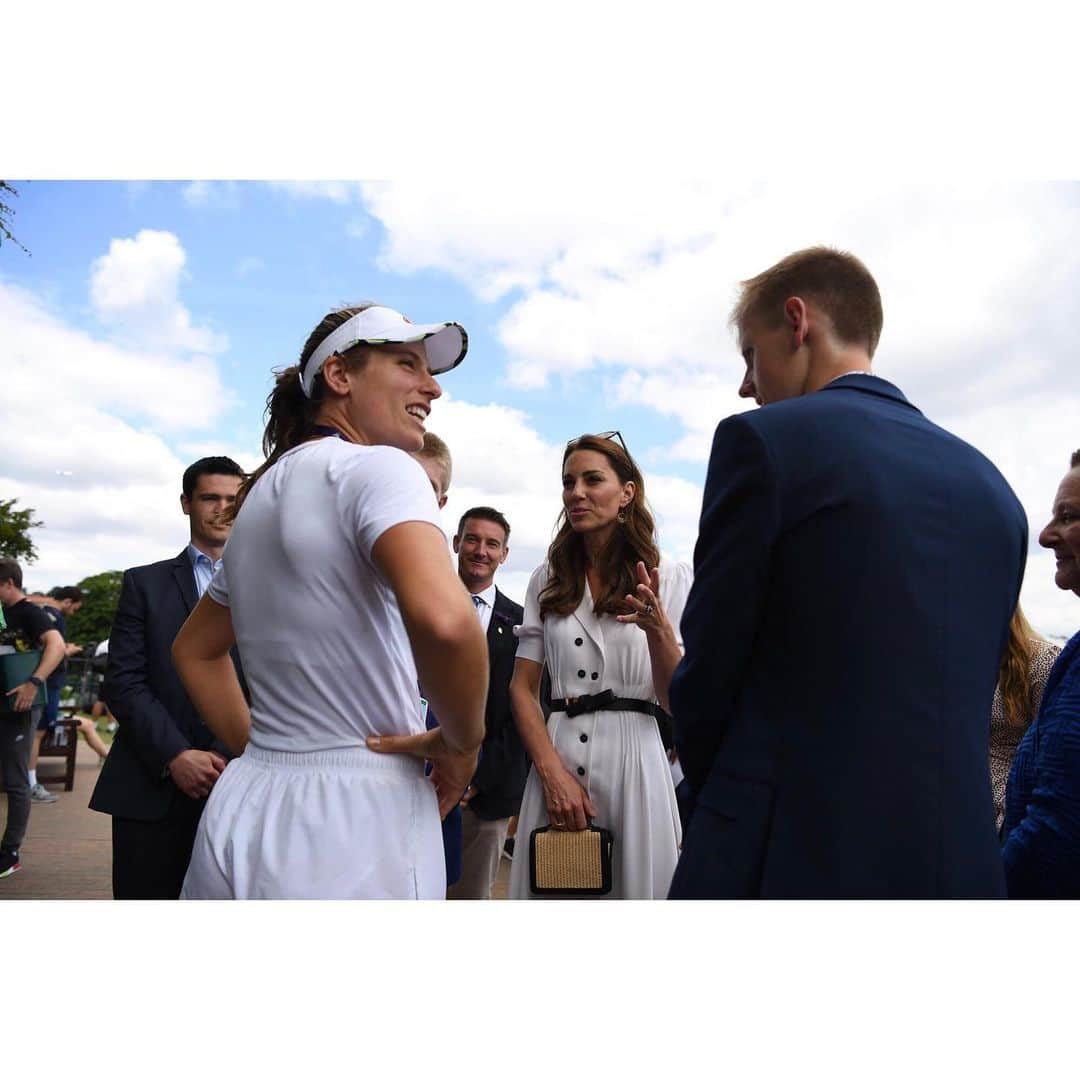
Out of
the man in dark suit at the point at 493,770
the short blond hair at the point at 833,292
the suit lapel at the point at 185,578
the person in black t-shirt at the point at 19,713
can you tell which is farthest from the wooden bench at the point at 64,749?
the short blond hair at the point at 833,292

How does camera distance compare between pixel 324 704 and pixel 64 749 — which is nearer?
pixel 324 704

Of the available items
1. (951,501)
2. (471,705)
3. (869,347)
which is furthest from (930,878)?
(869,347)

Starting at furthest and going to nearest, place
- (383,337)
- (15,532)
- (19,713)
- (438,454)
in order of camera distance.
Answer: (15,532), (19,713), (438,454), (383,337)

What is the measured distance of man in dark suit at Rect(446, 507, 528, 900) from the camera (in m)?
3.95

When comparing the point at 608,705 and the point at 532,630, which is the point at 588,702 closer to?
the point at 608,705

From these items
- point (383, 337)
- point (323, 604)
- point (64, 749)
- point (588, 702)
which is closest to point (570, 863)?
point (588, 702)

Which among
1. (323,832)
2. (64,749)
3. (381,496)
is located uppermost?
(381,496)

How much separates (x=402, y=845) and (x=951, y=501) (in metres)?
1.05

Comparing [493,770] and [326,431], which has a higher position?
[326,431]

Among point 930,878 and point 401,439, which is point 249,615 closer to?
point 401,439

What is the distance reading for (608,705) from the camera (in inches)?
123

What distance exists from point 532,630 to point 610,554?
37 centimetres

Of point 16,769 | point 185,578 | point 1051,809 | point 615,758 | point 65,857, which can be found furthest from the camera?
point 65,857

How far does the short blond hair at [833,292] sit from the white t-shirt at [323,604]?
2.50 feet
